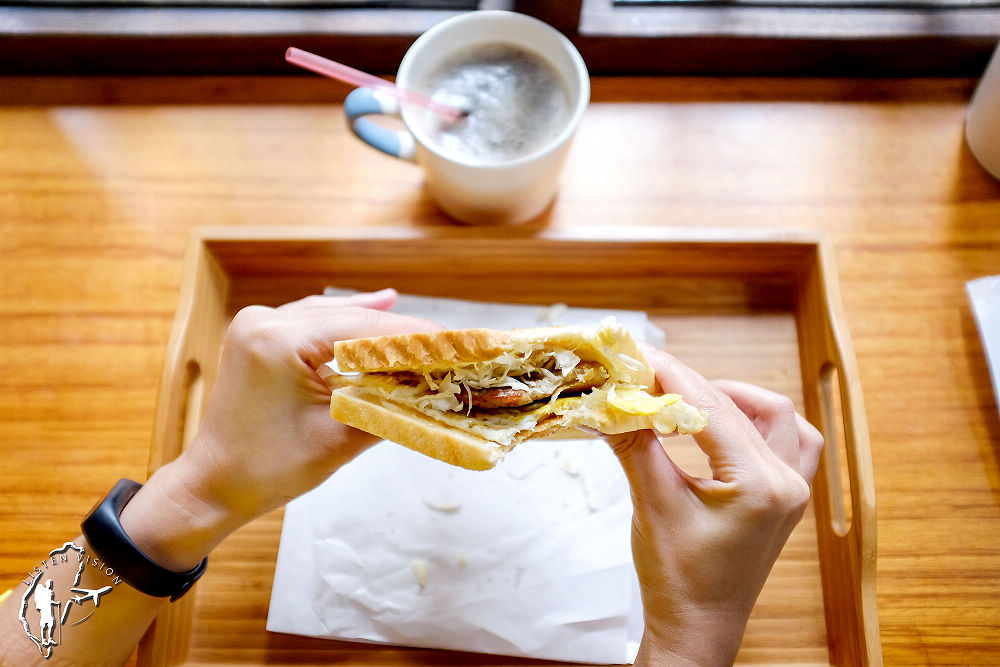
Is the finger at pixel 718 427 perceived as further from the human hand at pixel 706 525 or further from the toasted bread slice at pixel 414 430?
the toasted bread slice at pixel 414 430

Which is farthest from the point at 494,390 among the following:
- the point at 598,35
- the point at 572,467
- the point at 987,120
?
the point at 987,120

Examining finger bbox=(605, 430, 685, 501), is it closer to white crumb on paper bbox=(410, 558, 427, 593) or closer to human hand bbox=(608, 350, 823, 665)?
human hand bbox=(608, 350, 823, 665)

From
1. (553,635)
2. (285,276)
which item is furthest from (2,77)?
(553,635)

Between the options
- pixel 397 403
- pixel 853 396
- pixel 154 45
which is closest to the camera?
pixel 397 403

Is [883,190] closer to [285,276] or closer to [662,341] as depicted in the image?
[662,341]

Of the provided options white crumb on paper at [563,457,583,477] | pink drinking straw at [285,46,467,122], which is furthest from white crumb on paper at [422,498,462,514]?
pink drinking straw at [285,46,467,122]

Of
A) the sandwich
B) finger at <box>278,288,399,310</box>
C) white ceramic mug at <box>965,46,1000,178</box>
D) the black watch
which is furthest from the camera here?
white ceramic mug at <box>965,46,1000,178</box>

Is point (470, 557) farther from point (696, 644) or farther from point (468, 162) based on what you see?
point (468, 162)
